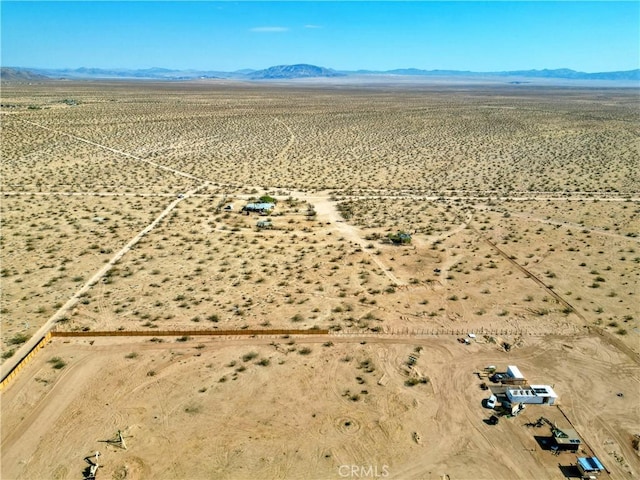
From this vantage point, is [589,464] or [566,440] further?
[566,440]

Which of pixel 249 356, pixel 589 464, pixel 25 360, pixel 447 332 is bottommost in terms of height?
pixel 447 332

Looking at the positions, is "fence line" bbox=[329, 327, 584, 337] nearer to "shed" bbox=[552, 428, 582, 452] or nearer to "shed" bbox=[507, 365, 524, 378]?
"shed" bbox=[507, 365, 524, 378]

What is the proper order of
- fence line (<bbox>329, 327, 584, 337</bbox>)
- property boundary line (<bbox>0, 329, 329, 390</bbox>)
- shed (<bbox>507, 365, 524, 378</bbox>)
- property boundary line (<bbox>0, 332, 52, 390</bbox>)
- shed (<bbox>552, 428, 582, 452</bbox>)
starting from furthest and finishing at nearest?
fence line (<bbox>329, 327, 584, 337</bbox>)
property boundary line (<bbox>0, 329, 329, 390</bbox>)
shed (<bbox>507, 365, 524, 378</bbox>)
property boundary line (<bbox>0, 332, 52, 390</bbox>)
shed (<bbox>552, 428, 582, 452</bbox>)

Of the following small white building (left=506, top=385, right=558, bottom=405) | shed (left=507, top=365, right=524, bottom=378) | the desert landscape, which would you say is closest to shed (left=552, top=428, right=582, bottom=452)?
Answer: the desert landscape

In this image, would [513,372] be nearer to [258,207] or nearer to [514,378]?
[514,378]

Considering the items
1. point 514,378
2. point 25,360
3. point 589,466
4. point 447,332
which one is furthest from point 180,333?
point 589,466

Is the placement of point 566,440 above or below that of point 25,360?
below
